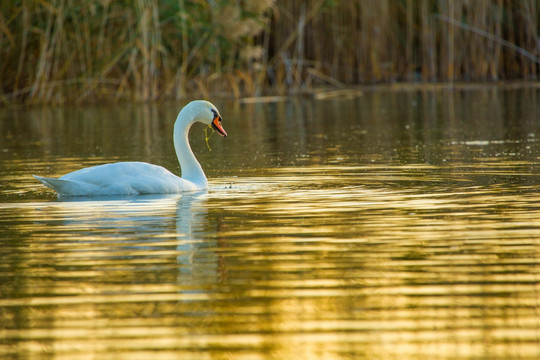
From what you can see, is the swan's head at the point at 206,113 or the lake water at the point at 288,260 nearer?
the lake water at the point at 288,260

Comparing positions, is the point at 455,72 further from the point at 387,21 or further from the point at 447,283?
the point at 447,283

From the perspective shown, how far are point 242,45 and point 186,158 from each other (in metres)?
11.5

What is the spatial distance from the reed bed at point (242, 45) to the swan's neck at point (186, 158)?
9.02m

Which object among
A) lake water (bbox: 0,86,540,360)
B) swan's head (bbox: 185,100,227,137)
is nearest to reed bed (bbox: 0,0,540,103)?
lake water (bbox: 0,86,540,360)

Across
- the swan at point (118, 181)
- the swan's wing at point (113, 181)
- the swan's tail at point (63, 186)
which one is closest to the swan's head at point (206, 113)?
the swan at point (118, 181)

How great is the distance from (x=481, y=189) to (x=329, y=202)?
3.67 feet

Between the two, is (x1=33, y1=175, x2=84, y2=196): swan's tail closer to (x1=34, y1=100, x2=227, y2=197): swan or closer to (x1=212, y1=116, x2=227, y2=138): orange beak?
(x1=34, y1=100, x2=227, y2=197): swan

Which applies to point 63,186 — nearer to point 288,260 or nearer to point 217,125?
point 217,125

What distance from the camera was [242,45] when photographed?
19.1 metres

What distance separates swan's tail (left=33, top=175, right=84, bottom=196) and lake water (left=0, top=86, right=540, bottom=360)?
0.32 feet

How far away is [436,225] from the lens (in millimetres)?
5484

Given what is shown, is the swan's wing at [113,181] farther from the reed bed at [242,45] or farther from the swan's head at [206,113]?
the reed bed at [242,45]

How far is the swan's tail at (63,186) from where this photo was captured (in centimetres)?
685

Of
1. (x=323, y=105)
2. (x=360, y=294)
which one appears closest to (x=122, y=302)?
(x=360, y=294)
